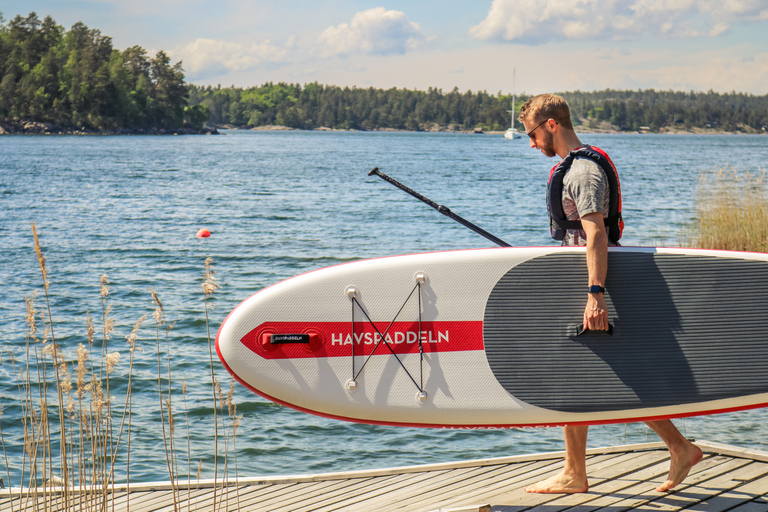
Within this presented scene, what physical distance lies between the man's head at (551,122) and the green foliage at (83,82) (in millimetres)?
100970

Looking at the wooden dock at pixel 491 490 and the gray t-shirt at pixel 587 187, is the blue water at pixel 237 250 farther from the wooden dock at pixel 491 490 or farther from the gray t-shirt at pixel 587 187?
the gray t-shirt at pixel 587 187

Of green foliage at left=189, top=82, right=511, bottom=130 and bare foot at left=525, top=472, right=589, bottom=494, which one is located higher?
green foliage at left=189, top=82, right=511, bottom=130

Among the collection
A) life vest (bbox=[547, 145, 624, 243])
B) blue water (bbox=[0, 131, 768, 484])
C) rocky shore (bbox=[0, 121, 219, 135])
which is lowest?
blue water (bbox=[0, 131, 768, 484])

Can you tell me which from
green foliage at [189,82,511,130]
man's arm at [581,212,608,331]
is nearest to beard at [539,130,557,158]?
man's arm at [581,212,608,331]

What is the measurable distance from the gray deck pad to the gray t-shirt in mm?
340

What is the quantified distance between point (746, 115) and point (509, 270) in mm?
155293

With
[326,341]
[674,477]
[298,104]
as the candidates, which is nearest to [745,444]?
[674,477]

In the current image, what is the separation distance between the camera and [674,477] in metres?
3.05

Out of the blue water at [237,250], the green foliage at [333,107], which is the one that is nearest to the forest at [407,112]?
the green foliage at [333,107]

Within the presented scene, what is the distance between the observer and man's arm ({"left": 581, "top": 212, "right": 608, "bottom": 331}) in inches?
109

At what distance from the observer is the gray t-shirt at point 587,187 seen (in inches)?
108

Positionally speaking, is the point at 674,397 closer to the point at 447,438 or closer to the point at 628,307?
the point at 628,307

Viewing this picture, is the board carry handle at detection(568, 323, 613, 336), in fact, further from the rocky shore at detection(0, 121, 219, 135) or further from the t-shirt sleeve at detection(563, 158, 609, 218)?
the rocky shore at detection(0, 121, 219, 135)

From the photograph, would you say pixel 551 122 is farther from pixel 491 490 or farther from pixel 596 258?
pixel 491 490
